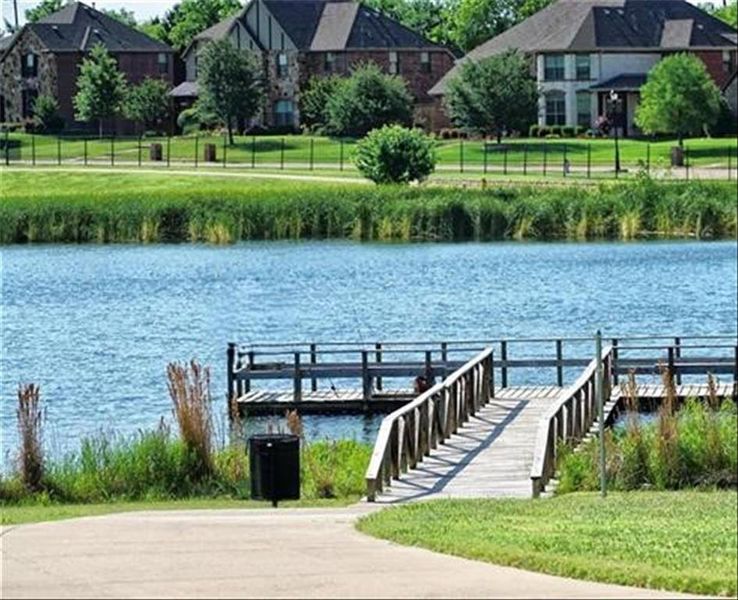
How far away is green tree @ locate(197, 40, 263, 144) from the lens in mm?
98613

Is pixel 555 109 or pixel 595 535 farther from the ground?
pixel 555 109

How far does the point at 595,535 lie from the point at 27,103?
97151 millimetres

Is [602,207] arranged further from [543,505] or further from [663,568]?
[663,568]

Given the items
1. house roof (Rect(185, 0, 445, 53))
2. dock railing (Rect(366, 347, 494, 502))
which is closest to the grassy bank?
house roof (Rect(185, 0, 445, 53))

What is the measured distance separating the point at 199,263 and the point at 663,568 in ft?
183

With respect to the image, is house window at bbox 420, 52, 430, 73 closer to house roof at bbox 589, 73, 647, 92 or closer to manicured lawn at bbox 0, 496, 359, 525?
house roof at bbox 589, 73, 647, 92

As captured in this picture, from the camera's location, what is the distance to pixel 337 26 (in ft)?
377

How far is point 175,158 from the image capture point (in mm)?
97938

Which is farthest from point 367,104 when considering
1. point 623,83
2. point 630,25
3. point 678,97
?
point 678,97

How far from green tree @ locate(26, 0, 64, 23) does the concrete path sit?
106526 mm

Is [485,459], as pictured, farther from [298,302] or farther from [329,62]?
[329,62]

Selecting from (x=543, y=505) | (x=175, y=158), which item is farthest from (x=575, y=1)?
(x=175, y=158)

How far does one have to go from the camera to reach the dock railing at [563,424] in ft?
74.4

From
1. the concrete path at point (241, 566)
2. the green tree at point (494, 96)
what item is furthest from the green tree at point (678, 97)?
the green tree at point (494, 96)
